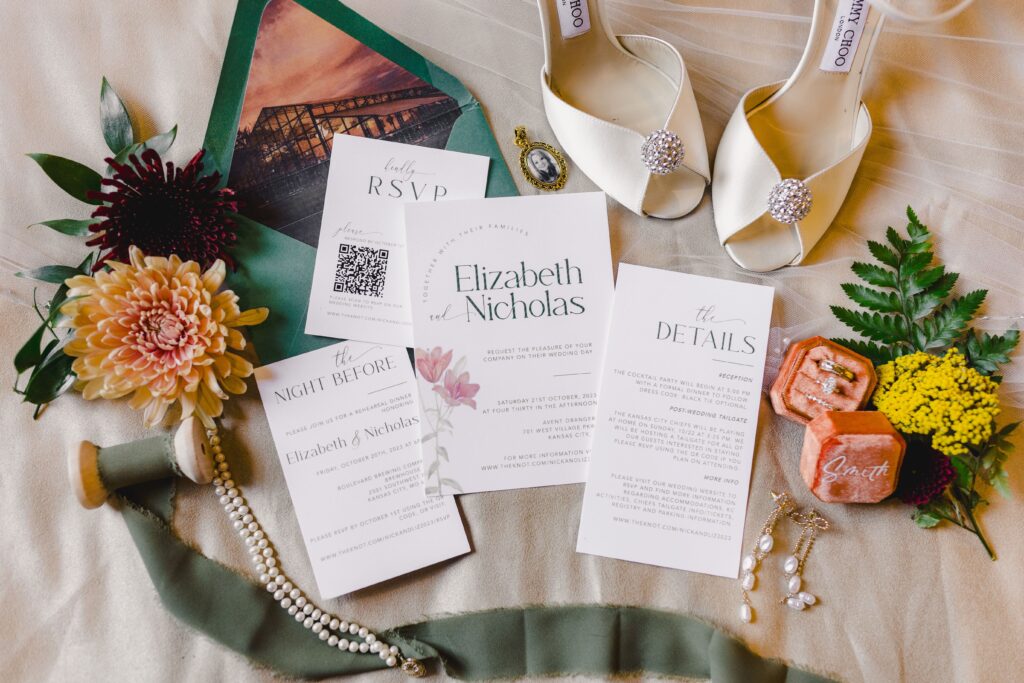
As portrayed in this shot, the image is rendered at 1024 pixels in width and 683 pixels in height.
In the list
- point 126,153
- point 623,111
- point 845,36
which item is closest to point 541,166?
point 623,111

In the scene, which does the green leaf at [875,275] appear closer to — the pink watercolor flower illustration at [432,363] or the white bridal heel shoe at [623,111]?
the white bridal heel shoe at [623,111]

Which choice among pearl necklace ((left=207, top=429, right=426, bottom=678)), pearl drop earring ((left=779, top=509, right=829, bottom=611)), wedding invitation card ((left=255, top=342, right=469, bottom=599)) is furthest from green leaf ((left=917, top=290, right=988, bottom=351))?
pearl necklace ((left=207, top=429, right=426, bottom=678))

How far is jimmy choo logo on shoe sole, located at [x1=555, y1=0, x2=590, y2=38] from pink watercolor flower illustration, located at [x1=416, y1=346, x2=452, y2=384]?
1.41 ft

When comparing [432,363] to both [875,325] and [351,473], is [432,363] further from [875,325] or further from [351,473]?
[875,325]

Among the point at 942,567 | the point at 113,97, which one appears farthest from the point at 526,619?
the point at 113,97

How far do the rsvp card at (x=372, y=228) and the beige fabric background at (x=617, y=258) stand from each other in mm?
95

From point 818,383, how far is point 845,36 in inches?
16.6

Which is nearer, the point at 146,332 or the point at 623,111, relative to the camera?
the point at 146,332

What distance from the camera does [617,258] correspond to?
766 mm

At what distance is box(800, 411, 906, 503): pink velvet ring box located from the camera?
2.19ft

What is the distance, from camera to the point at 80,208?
75 cm

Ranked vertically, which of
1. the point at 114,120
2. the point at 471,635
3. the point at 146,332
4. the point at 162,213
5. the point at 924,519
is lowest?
the point at 471,635

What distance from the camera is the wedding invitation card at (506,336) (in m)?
0.74

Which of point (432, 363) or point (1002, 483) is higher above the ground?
point (432, 363)
